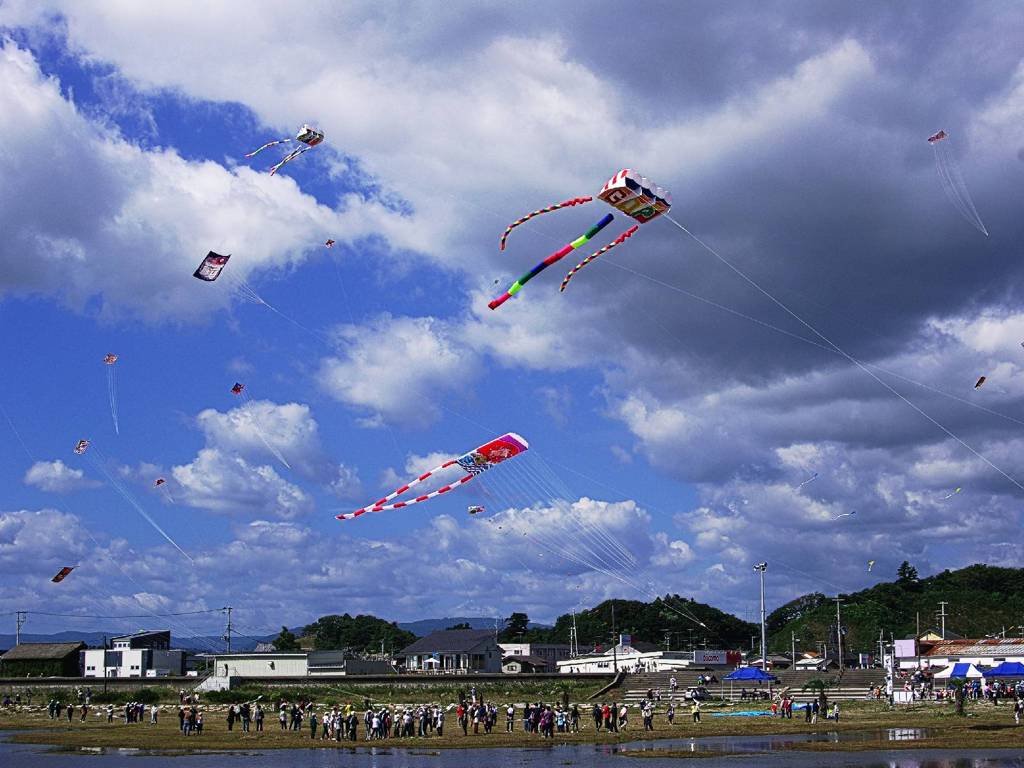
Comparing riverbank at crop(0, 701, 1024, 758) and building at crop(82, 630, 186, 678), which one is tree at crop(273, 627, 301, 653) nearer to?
building at crop(82, 630, 186, 678)

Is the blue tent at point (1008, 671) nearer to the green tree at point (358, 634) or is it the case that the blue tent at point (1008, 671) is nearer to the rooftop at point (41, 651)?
the rooftop at point (41, 651)

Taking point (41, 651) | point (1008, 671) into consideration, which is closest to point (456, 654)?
point (41, 651)

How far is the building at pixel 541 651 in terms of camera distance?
403 feet

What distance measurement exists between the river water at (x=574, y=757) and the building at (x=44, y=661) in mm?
50904

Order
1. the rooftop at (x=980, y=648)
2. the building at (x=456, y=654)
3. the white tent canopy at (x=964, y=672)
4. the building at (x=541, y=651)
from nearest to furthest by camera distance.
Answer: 1. the white tent canopy at (x=964, y=672)
2. the rooftop at (x=980, y=648)
3. the building at (x=456, y=654)
4. the building at (x=541, y=651)

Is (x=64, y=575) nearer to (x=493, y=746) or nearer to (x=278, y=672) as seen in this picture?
(x=278, y=672)

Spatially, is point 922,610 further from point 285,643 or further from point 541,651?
point 285,643

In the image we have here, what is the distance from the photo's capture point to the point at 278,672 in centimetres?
8075

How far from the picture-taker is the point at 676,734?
4419cm

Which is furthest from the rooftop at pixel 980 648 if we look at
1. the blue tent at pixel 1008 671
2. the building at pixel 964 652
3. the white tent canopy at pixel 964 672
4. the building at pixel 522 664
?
the building at pixel 522 664

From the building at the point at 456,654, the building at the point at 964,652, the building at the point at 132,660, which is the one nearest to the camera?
the building at the point at 964,652

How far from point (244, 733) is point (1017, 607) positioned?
119 m

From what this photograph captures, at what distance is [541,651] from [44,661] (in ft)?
197

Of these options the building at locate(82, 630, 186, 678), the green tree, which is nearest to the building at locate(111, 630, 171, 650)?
the building at locate(82, 630, 186, 678)
